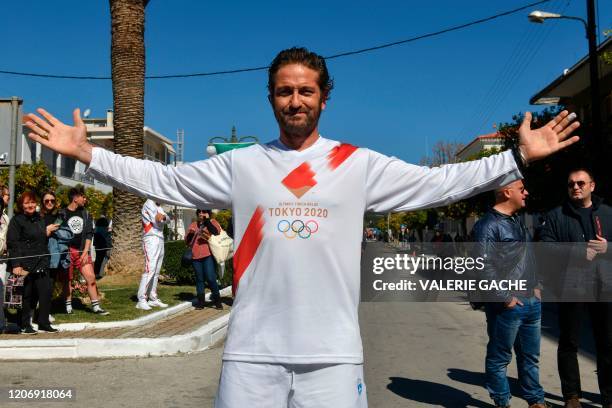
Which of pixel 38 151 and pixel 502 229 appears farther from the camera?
pixel 38 151

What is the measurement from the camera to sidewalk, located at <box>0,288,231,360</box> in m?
7.62

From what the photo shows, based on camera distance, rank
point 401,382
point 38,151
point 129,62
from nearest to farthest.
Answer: point 401,382 → point 129,62 → point 38,151

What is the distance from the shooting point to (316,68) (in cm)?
259

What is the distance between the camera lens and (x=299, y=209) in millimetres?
2422

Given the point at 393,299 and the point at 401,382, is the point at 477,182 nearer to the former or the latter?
the point at 401,382

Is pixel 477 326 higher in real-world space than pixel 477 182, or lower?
lower

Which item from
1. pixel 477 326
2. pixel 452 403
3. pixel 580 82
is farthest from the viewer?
pixel 580 82

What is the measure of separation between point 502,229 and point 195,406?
2980mm

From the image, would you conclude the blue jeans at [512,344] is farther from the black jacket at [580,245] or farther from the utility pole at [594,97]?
the utility pole at [594,97]

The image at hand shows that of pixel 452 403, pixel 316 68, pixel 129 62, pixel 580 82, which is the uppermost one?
pixel 580 82

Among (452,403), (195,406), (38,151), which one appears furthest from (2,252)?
(38,151)

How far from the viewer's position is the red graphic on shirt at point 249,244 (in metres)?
2.44

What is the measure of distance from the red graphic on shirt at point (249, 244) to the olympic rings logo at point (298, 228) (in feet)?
0.28

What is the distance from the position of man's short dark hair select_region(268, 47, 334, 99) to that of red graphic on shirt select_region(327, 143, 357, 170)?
232 mm
